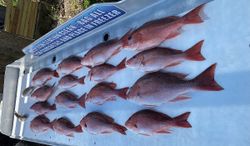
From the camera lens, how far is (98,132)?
2.97 meters

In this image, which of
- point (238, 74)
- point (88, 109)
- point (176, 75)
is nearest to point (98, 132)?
point (88, 109)

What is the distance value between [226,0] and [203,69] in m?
0.39

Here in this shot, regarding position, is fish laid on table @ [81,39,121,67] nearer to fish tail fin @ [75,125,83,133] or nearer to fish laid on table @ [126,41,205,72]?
fish laid on table @ [126,41,205,72]

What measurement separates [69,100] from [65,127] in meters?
0.23

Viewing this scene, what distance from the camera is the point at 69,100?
3393 mm

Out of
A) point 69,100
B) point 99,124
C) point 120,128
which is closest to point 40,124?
point 69,100

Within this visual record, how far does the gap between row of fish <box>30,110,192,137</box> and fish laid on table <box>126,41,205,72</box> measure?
0.28 meters

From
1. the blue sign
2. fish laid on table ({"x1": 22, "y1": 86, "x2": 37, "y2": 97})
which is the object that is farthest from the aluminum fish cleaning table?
fish laid on table ({"x1": 22, "y1": 86, "x2": 37, "y2": 97})

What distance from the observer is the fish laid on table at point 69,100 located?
3271mm

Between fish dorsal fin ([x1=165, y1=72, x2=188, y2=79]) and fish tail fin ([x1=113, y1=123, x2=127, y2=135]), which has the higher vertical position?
fish dorsal fin ([x1=165, y1=72, x2=188, y2=79])

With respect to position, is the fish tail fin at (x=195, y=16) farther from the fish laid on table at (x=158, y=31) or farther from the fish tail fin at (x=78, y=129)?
the fish tail fin at (x=78, y=129)

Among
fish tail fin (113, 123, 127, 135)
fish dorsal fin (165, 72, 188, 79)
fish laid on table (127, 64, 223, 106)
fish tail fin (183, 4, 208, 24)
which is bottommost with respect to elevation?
fish tail fin (113, 123, 127, 135)

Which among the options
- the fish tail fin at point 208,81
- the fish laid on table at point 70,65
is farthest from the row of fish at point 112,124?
the fish laid on table at point 70,65

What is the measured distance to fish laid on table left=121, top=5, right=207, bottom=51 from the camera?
2289 millimetres
